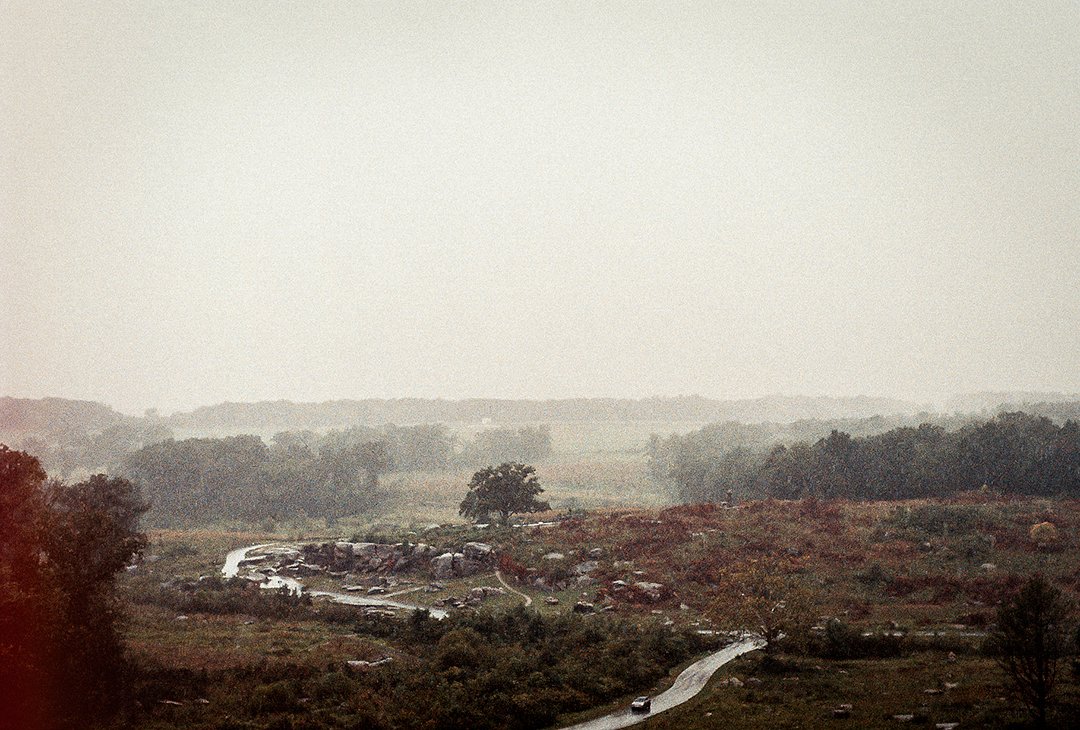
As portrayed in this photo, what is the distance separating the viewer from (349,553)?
93.9m

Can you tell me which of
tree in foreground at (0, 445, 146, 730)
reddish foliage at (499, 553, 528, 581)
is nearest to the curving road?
reddish foliage at (499, 553, 528, 581)

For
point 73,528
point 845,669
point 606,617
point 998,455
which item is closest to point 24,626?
point 73,528

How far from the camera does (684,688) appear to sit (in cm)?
4866

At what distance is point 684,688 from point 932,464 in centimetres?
8234

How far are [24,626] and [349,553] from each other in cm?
5394

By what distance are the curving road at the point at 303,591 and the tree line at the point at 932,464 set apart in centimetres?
6791

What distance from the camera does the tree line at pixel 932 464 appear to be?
11119cm

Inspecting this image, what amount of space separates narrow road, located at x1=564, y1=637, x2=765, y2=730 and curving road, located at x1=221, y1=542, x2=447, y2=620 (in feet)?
70.2

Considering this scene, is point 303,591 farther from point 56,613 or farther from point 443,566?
point 56,613

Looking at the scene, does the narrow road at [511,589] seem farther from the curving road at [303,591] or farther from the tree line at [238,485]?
the tree line at [238,485]

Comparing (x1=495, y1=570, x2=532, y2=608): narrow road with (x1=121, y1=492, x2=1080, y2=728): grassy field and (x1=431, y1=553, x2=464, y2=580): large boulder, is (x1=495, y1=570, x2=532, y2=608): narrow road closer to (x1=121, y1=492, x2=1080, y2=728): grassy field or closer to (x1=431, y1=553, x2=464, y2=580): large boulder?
(x1=121, y1=492, x2=1080, y2=728): grassy field

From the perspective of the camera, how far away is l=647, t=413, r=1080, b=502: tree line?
4377 inches

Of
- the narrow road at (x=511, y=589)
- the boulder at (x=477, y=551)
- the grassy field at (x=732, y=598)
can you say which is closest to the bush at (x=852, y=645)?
the grassy field at (x=732, y=598)

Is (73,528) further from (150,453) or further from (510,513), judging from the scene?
(150,453)
